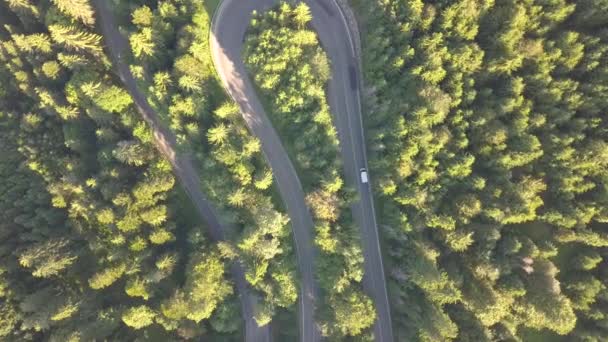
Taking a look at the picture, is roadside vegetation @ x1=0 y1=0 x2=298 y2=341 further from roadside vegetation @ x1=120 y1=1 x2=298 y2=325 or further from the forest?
the forest

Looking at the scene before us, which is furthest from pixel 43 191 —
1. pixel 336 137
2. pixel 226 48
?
pixel 336 137

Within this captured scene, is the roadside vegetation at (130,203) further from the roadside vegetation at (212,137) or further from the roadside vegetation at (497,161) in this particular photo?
the roadside vegetation at (497,161)

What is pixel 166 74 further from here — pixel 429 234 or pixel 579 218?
pixel 579 218

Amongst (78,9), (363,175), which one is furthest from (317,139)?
(78,9)

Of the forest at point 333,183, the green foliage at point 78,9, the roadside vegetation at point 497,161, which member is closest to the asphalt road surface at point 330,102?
the forest at point 333,183

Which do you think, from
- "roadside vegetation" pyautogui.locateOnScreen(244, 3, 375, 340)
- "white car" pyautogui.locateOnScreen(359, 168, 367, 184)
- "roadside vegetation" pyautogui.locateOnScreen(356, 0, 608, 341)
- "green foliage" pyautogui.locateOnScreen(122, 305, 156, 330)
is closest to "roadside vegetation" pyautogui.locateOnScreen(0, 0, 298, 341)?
"green foliage" pyautogui.locateOnScreen(122, 305, 156, 330)

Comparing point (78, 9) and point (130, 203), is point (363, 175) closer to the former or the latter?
point (130, 203)
